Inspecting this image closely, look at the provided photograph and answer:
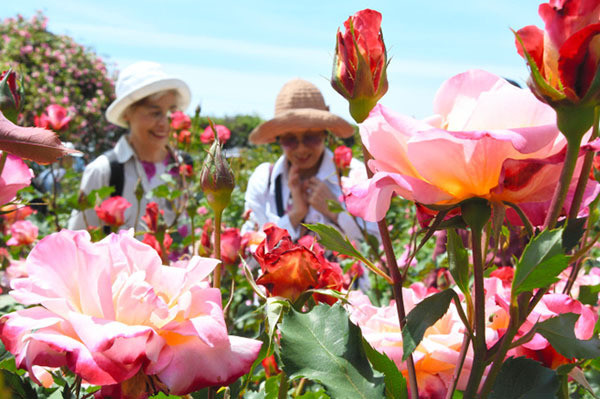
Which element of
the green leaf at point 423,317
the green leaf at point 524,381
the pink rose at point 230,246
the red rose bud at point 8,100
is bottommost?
the pink rose at point 230,246

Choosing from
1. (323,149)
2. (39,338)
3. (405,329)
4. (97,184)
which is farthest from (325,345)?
(323,149)

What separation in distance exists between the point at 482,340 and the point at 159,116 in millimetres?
2372

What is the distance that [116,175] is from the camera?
2412 millimetres

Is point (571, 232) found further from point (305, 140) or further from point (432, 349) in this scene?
point (305, 140)

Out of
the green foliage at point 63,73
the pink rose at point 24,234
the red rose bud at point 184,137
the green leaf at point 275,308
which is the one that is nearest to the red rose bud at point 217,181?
the green leaf at point 275,308

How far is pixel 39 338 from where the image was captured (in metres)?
0.30

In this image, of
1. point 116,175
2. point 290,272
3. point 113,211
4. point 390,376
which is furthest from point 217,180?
point 116,175

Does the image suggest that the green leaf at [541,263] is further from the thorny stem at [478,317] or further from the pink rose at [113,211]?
the pink rose at [113,211]

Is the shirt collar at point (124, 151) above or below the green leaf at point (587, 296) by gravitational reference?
below

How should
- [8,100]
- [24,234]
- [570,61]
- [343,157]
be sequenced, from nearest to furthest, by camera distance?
1. [570,61]
2. [8,100]
3. [24,234]
4. [343,157]

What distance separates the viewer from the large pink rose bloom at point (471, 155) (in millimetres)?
309

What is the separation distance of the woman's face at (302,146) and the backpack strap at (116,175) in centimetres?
75

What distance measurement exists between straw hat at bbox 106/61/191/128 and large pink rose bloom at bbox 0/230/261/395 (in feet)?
7.12

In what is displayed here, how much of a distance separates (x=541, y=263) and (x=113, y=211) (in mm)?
1472
